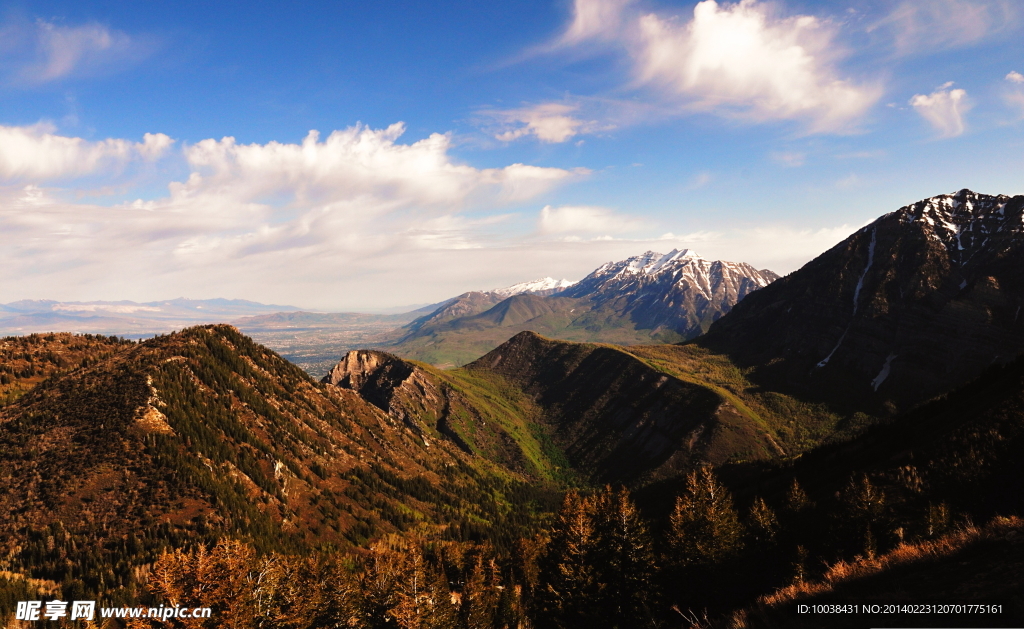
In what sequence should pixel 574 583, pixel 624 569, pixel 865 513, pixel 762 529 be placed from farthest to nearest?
pixel 762 529, pixel 865 513, pixel 574 583, pixel 624 569

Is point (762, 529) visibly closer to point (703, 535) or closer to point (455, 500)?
point (703, 535)

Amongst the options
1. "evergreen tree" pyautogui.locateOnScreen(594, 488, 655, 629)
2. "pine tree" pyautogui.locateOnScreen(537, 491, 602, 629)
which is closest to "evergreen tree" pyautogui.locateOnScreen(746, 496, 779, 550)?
"evergreen tree" pyautogui.locateOnScreen(594, 488, 655, 629)

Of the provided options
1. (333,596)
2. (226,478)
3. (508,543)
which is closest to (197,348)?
(226,478)

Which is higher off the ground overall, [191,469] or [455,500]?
[191,469]

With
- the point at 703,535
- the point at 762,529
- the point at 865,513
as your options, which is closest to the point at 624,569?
the point at 703,535

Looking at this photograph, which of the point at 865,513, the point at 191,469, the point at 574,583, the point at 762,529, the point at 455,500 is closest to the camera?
the point at 574,583

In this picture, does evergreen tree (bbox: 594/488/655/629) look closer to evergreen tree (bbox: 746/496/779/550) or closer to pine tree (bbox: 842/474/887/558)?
evergreen tree (bbox: 746/496/779/550)

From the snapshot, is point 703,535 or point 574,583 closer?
point 574,583

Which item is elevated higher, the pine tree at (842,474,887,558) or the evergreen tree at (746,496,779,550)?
the pine tree at (842,474,887,558)

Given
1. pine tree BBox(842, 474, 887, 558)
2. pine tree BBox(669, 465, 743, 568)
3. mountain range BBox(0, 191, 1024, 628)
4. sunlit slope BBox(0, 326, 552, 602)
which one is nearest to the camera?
mountain range BBox(0, 191, 1024, 628)

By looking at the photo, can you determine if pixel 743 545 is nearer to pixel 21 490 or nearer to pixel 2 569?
pixel 2 569

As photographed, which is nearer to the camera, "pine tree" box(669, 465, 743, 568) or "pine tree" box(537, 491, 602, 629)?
"pine tree" box(537, 491, 602, 629)

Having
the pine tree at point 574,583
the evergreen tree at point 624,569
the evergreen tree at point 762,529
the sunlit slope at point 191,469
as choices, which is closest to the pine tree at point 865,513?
the evergreen tree at point 762,529

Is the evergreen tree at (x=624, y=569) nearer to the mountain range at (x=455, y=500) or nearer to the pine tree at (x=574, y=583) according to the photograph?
the mountain range at (x=455, y=500)
